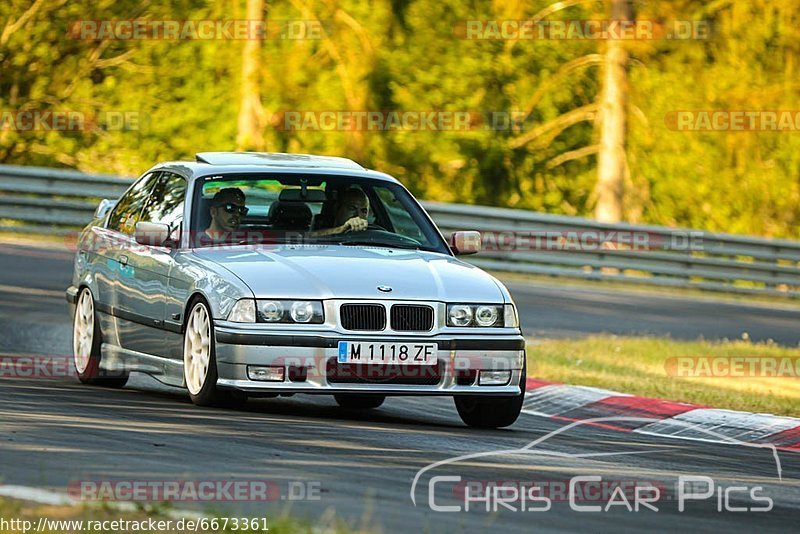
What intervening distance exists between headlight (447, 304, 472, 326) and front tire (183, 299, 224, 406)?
1.34 m

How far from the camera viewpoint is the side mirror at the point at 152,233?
34.1 feet

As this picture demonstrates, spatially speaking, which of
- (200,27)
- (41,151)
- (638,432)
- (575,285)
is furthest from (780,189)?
(638,432)

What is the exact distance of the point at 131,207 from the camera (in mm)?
11812

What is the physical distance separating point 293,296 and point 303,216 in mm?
1294

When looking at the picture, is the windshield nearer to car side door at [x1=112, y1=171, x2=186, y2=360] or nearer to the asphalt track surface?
car side door at [x1=112, y1=171, x2=186, y2=360]

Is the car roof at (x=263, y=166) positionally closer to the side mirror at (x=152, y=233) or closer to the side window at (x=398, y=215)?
the side window at (x=398, y=215)

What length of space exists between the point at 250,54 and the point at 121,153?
3.24 meters

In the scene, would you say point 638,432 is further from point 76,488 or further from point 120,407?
point 76,488

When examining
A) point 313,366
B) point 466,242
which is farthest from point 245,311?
point 466,242

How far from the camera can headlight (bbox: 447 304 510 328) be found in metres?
9.66

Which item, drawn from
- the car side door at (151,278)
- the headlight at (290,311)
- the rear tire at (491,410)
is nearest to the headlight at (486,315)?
the rear tire at (491,410)

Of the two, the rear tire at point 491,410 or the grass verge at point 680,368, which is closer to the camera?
the rear tire at point 491,410

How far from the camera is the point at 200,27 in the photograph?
1331 inches

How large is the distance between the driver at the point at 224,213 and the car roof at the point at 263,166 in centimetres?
18
